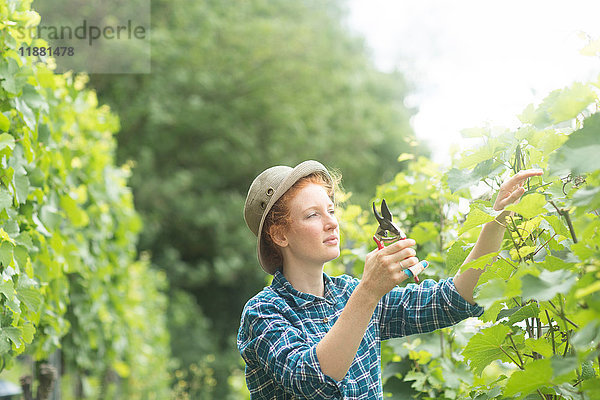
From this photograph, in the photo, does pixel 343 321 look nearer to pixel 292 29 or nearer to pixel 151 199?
pixel 151 199

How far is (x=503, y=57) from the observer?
9414 mm

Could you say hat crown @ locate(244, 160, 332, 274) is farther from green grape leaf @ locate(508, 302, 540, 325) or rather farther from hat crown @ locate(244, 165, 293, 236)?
green grape leaf @ locate(508, 302, 540, 325)

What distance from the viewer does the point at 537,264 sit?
4.45ft

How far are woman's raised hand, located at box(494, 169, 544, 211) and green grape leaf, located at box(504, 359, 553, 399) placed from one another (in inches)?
18.3

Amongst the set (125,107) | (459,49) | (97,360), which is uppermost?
(459,49)

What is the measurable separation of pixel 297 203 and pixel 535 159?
2.15 feet

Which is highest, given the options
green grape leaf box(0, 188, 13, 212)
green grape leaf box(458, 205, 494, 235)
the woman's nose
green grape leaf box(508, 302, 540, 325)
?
green grape leaf box(0, 188, 13, 212)

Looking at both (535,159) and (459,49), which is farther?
(459,49)

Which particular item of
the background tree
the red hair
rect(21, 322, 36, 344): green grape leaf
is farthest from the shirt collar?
the background tree

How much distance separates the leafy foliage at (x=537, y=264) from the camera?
1.10m

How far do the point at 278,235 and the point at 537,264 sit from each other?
82 cm

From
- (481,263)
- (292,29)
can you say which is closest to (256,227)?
(481,263)

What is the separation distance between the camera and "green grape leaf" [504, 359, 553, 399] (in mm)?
1214

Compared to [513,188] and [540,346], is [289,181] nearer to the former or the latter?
[513,188]
